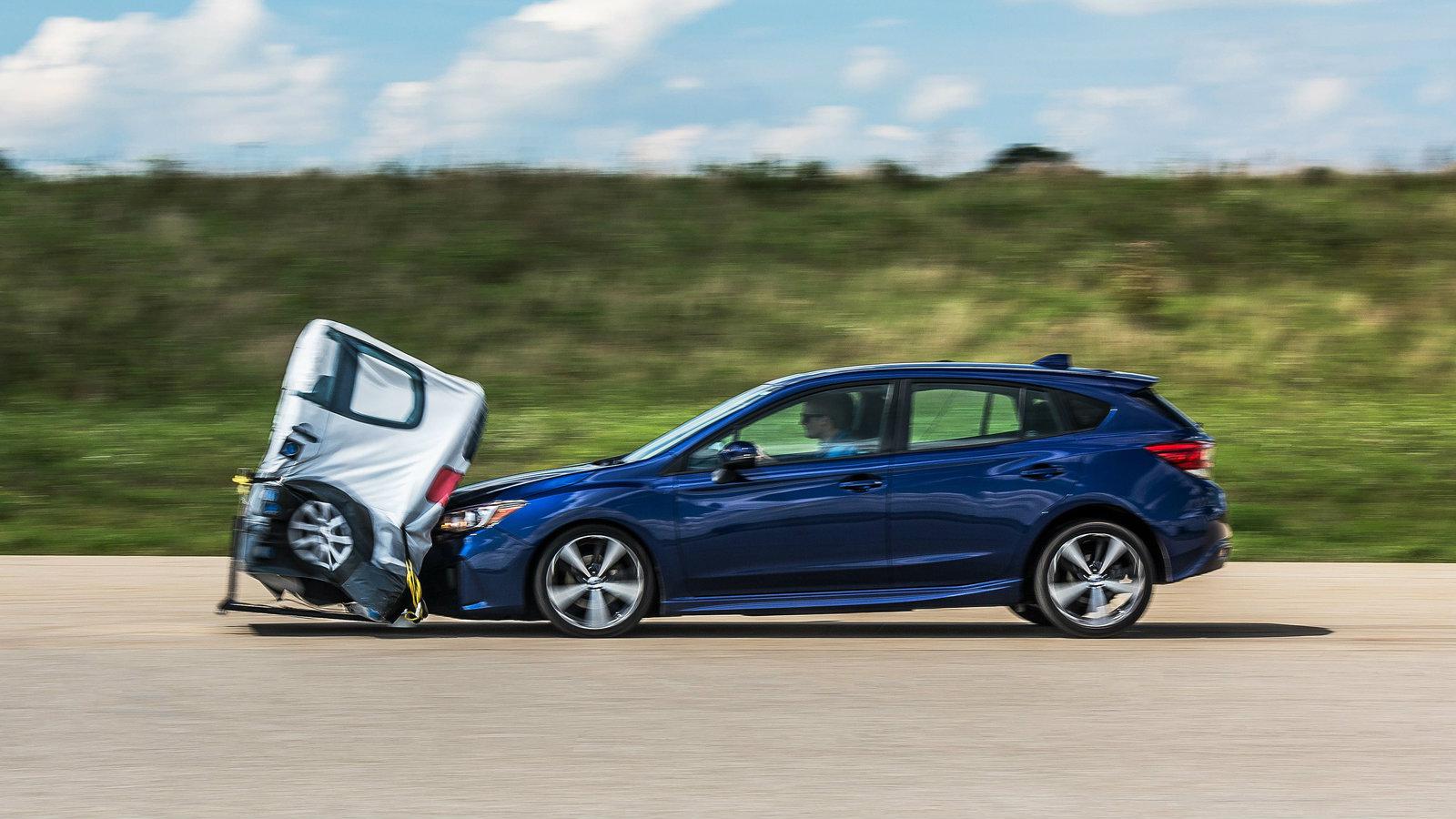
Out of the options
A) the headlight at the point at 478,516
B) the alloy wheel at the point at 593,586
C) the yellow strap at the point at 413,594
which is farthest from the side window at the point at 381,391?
the alloy wheel at the point at 593,586

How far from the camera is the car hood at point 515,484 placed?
905 centimetres

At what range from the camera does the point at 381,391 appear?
370 inches

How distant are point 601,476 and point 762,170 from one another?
26.9m

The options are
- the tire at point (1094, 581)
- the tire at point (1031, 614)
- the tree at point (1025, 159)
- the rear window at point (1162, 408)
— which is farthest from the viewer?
the tree at point (1025, 159)

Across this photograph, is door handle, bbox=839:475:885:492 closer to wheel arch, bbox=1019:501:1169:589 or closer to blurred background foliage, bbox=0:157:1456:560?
wheel arch, bbox=1019:501:1169:589

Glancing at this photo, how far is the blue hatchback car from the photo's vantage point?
29.1 ft

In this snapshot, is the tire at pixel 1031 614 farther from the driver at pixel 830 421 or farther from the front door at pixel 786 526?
the driver at pixel 830 421

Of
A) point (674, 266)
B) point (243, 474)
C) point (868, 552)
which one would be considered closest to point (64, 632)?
point (243, 474)

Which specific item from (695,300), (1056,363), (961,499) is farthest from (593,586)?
(695,300)

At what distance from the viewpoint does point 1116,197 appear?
113ft

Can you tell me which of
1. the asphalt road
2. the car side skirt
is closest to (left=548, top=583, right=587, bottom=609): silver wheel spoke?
the asphalt road

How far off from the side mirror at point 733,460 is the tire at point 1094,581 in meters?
1.67

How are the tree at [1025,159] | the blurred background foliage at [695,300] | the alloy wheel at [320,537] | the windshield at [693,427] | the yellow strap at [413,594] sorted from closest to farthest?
the alloy wheel at [320,537], the yellow strap at [413,594], the windshield at [693,427], the blurred background foliage at [695,300], the tree at [1025,159]

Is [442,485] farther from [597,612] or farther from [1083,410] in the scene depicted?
[1083,410]
